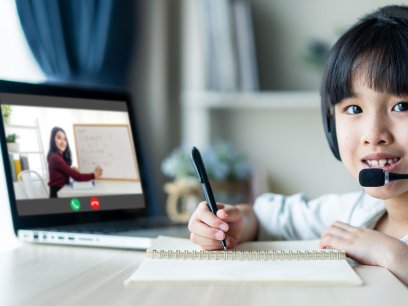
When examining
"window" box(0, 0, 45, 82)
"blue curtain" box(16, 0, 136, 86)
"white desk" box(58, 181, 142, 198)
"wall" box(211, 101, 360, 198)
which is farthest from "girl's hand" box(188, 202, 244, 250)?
"wall" box(211, 101, 360, 198)

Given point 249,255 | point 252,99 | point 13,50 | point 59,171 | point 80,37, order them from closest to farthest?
point 249,255 < point 59,171 < point 13,50 < point 80,37 < point 252,99

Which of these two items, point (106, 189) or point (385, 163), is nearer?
point (385, 163)

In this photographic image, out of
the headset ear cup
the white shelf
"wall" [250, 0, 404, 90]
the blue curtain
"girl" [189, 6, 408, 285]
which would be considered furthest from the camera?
"wall" [250, 0, 404, 90]

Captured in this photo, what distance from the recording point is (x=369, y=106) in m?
0.89

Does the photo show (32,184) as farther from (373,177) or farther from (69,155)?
(373,177)

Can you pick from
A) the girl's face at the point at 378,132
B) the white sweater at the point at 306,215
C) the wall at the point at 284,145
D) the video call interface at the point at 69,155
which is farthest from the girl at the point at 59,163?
the wall at the point at 284,145

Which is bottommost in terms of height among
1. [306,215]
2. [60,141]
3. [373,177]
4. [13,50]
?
[306,215]

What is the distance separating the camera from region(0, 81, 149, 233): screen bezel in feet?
2.87

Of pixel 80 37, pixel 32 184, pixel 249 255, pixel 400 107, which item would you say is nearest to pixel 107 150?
pixel 32 184

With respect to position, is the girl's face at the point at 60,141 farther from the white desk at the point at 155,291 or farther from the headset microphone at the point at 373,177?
the headset microphone at the point at 373,177

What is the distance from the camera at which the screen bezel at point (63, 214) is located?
875mm

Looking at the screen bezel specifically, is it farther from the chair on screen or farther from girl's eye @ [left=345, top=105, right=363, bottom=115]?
girl's eye @ [left=345, top=105, right=363, bottom=115]

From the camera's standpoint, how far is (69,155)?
3.09 feet

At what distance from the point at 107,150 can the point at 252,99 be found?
1463mm
